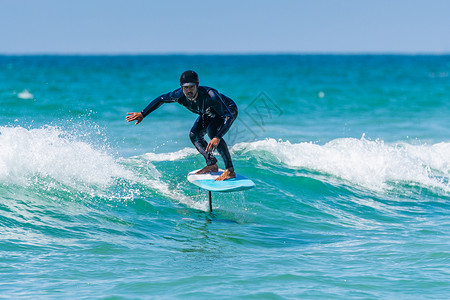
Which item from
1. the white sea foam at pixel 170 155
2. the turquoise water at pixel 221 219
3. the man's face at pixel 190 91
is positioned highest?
the man's face at pixel 190 91

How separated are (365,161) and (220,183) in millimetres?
5233

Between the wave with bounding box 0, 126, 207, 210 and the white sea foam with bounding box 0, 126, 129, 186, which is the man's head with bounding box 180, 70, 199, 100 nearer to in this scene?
the wave with bounding box 0, 126, 207, 210

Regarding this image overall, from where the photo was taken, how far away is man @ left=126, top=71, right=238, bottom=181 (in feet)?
23.6

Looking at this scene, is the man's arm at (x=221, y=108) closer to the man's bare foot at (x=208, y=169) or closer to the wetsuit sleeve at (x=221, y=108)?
the wetsuit sleeve at (x=221, y=108)

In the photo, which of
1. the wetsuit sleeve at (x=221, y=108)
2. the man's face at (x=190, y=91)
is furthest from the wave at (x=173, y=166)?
the man's face at (x=190, y=91)

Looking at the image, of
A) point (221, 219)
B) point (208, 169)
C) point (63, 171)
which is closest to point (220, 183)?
point (208, 169)

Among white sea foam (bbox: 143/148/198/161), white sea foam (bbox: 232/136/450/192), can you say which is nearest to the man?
white sea foam (bbox: 143/148/198/161)

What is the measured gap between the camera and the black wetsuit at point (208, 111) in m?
7.32

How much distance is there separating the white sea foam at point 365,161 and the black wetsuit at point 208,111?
14.2ft

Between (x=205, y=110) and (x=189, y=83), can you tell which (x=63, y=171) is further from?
(x=189, y=83)

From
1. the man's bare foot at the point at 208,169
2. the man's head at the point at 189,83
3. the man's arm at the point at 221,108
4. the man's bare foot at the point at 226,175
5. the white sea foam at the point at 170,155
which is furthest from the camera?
the white sea foam at the point at 170,155

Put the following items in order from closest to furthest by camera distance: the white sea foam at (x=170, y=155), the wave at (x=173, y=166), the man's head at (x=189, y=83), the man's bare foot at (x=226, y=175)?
the man's head at (x=189, y=83), the man's bare foot at (x=226, y=175), the wave at (x=173, y=166), the white sea foam at (x=170, y=155)

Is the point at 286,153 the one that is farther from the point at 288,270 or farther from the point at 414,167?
the point at 288,270

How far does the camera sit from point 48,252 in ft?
21.2
